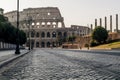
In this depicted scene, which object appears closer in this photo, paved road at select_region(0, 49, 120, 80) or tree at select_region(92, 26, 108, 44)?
paved road at select_region(0, 49, 120, 80)

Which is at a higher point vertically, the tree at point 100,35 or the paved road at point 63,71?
the tree at point 100,35

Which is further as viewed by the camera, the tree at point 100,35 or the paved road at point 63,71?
the tree at point 100,35

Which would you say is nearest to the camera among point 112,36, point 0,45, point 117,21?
point 0,45

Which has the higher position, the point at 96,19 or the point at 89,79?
the point at 96,19

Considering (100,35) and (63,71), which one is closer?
(63,71)

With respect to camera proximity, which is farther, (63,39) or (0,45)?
(63,39)

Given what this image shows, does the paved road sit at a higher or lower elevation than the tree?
lower

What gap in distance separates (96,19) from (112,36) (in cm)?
3504

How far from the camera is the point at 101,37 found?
122938mm

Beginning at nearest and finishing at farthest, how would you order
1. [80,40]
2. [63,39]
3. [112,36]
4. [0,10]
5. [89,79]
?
[89,79] < [0,10] < [112,36] < [80,40] < [63,39]

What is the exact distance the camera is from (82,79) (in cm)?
1184

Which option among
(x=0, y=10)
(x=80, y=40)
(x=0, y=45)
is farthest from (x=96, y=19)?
(x=0, y=45)

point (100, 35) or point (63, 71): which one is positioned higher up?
point (100, 35)

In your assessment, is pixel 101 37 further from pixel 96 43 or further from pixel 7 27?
pixel 7 27
